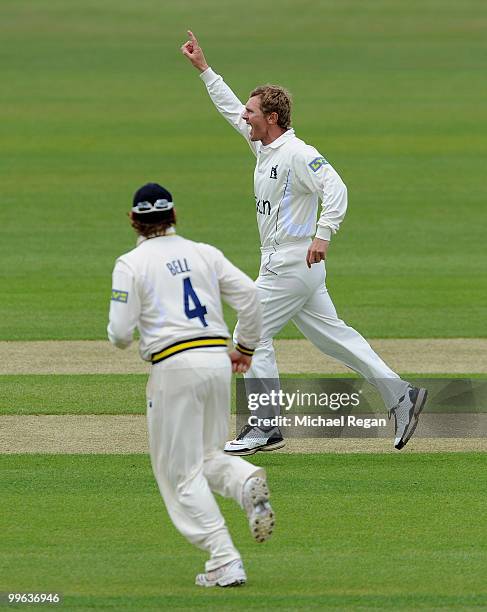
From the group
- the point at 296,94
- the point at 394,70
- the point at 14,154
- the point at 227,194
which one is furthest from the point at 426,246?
the point at 394,70

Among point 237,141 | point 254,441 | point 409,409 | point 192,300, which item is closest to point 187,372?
point 192,300

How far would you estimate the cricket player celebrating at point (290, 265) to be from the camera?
10297 mm

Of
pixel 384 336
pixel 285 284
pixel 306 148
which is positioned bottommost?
pixel 384 336

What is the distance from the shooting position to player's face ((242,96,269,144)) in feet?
33.9

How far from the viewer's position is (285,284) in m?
10.4

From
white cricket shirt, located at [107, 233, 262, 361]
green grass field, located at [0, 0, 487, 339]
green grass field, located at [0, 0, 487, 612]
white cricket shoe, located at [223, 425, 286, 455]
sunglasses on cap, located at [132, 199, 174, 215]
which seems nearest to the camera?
white cricket shirt, located at [107, 233, 262, 361]

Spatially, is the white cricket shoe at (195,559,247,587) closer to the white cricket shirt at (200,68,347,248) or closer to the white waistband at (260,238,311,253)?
the white cricket shirt at (200,68,347,248)

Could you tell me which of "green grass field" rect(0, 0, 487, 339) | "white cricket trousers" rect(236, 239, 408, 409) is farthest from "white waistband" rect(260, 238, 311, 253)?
"green grass field" rect(0, 0, 487, 339)

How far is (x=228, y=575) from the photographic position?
291 inches

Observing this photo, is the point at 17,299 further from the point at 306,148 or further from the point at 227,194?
the point at 227,194

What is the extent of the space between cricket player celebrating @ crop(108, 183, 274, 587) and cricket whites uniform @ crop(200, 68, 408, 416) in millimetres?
2679

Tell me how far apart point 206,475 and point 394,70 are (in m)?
39.9

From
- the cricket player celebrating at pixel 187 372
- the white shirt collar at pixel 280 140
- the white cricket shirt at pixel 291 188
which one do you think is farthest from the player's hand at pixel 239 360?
the white shirt collar at pixel 280 140

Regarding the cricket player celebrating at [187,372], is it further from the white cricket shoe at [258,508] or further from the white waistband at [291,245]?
the white waistband at [291,245]
